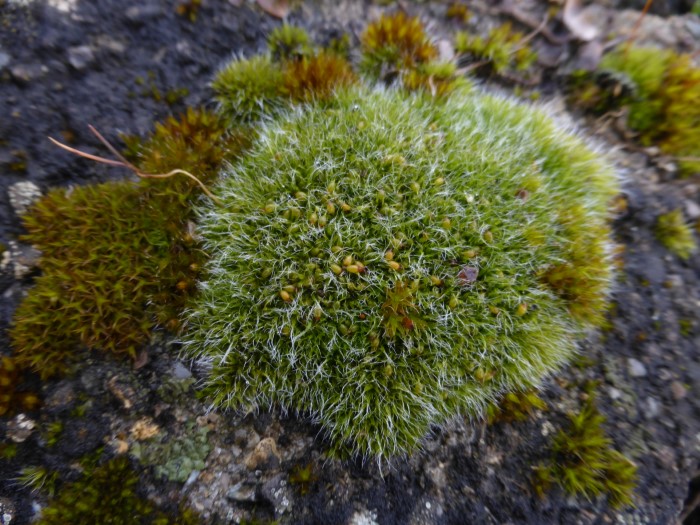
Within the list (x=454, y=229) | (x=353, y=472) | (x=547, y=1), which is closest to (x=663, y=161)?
(x=547, y=1)

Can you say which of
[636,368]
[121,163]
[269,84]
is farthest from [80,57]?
[636,368]

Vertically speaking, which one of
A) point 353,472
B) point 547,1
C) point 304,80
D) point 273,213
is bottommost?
point 353,472

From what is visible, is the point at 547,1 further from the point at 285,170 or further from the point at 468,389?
the point at 468,389

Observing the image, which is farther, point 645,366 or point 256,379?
point 645,366

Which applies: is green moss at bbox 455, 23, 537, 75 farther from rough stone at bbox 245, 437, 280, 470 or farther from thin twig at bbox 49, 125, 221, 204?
rough stone at bbox 245, 437, 280, 470

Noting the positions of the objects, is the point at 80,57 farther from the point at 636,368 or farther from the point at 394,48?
the point at 636,368

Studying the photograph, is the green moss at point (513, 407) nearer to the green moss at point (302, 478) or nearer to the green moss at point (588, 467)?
the green moss at point (588, 467)

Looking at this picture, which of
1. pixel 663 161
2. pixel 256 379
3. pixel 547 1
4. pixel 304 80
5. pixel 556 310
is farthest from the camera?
pixel 547 1

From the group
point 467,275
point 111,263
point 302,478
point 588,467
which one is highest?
point 111,263
